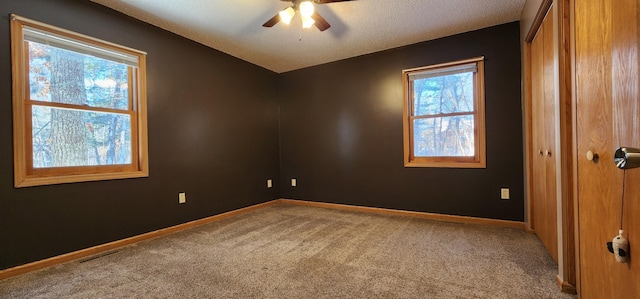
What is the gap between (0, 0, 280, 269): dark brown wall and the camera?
200cm

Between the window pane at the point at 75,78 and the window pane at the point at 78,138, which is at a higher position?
the window pane at the point at 75,78

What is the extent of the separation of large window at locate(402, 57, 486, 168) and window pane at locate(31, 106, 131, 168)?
10.8ft

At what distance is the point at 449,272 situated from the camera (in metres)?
1.88

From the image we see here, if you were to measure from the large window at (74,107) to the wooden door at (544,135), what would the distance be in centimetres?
364

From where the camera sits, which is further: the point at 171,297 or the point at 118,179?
the point at 118,179

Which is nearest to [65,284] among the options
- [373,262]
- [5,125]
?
[5,125]

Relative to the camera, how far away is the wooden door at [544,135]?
195 centimetres

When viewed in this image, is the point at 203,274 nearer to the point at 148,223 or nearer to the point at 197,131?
the point at 148,223

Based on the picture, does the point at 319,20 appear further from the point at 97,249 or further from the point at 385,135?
the point at 97,249

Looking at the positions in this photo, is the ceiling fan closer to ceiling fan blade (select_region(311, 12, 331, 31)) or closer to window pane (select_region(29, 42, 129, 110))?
ceiling fan blade (select_region(311, 12, 331, 31))

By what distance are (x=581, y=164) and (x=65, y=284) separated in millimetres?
3258

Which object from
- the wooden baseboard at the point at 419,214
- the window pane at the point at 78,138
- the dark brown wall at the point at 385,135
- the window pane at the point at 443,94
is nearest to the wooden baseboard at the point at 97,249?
the window pane at the point at 78,138

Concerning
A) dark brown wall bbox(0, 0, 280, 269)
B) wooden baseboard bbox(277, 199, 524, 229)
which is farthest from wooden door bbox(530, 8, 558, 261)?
dark brown wall bbox(0, 0, 280, 269)

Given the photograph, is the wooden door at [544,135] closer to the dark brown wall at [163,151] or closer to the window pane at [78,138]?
the dark brown wall at [163,151]
